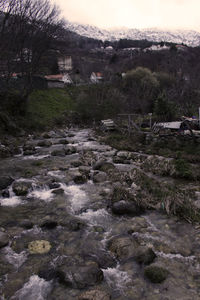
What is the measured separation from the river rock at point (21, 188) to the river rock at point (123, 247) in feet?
13.7

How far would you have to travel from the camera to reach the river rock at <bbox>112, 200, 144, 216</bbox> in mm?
7069

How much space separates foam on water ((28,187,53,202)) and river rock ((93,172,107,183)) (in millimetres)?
2057

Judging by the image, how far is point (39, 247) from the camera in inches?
213

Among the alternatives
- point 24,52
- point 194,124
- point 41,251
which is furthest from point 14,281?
point 24,52

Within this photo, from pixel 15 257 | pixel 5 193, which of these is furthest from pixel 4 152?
pixel 15 257

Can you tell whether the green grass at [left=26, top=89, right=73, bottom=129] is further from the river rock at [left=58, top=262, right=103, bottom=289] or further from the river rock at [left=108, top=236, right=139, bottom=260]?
the river rock at [left=58, top=262, right=103, bottom=289]

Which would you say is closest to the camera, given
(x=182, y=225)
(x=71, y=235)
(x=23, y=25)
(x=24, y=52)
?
(x=71, y=235)

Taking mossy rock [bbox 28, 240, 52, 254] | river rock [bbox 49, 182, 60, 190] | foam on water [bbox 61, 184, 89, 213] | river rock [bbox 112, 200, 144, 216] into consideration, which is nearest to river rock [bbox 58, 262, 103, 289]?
mossy rock [bbox 28, 240, 52, 254]

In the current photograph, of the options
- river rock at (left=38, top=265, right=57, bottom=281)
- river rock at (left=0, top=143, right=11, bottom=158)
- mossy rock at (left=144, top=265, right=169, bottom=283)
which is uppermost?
mossy rock at (left=144, top=265, right=169, bottom=283)

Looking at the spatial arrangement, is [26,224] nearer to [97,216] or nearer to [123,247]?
[97,216]

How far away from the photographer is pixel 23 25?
22.3 meters

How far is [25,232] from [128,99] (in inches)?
1248

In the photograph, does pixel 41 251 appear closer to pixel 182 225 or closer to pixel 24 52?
pixel 182 225

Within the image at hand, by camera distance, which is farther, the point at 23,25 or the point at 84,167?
the point at 23,25
